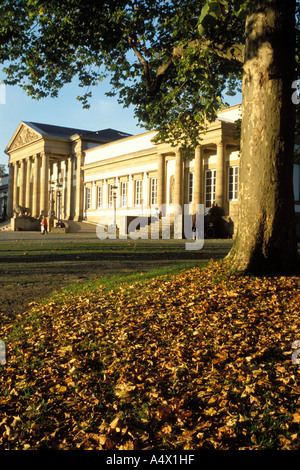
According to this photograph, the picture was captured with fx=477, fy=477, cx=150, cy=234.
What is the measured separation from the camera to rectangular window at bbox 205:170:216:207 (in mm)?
36344

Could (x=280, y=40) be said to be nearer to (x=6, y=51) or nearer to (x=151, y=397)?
(x=151, y=397)

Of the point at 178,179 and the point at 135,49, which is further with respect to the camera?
the point at 178,179

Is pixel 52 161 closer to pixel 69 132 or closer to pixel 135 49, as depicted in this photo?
pixel 69 132

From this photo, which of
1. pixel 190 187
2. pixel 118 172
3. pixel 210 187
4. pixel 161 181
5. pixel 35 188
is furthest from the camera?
pixel 35 188

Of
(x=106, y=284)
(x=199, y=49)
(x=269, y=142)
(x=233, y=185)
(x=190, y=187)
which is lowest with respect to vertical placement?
(x=106, y=284)

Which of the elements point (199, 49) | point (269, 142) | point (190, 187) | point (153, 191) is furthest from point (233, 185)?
point (269, 142)

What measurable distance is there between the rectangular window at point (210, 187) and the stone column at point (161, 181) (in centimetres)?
469

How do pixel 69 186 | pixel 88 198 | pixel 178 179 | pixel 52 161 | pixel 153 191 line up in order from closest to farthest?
1. pixel 178 179
2. pixel 153 191
3. pixel 88 198
4. pixel 69 186
5. pixel 52 161

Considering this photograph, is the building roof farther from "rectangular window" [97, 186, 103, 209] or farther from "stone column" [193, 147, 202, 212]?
"stone column" [193, 147, 202, 212]

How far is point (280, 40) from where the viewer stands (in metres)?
7.42

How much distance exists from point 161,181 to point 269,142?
33.2 meters

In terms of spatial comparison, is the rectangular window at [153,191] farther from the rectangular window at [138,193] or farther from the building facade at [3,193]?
the building facade at [3,193]

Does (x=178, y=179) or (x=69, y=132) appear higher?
(x=69, y=132)

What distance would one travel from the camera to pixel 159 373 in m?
4.30
